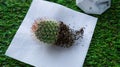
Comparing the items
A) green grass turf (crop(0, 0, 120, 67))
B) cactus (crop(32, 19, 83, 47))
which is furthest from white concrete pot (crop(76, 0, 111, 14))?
cactus (crop(32, 19, 83, 47))

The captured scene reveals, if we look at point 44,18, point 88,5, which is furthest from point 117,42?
point 44,18

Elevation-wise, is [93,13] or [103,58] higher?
[93,13]

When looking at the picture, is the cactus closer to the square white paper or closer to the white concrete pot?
the square white paper

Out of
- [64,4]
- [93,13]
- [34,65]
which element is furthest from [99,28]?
[34,65]

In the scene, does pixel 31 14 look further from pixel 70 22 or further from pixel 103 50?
pixel 103 50

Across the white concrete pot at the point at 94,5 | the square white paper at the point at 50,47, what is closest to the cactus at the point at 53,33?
the square white paper at the point at 50,47

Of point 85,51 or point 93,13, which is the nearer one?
point 85,51
